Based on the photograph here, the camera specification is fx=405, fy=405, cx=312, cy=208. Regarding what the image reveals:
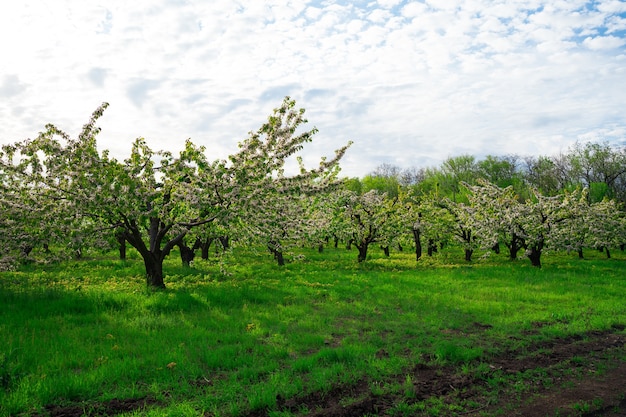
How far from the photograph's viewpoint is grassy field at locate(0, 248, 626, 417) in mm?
6859

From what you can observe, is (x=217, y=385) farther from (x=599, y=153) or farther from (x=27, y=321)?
(x=599, y=153)

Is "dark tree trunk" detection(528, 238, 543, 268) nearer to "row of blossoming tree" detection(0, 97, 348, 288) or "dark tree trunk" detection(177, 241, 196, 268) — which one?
"row of blossoming tree" detection(0, 97, 348, 288)

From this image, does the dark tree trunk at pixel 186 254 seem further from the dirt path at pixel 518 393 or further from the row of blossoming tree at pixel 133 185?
the dirt path at pixel 518 393

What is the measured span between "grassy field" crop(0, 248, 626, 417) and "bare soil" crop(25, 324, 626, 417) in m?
0.05


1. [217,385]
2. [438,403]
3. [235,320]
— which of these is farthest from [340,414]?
[235,320]

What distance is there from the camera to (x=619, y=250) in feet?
172

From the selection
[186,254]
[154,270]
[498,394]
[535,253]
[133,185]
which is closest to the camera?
[498,394]

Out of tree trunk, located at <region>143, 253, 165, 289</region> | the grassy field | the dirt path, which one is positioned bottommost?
the dirt path

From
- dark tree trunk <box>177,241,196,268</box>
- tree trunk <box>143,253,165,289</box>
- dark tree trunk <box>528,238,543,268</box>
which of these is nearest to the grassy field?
tree trunk <box>143,253,165,289</box>

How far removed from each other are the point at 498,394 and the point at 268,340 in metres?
5.36

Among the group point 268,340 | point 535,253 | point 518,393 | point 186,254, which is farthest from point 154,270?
point 535,253

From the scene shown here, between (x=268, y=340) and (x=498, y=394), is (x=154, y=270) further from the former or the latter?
(x=498, y=394)

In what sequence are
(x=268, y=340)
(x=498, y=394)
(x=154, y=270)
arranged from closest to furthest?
(x=498, y=394), (x=268, y=340), (x=154, y=270)

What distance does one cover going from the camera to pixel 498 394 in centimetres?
719
